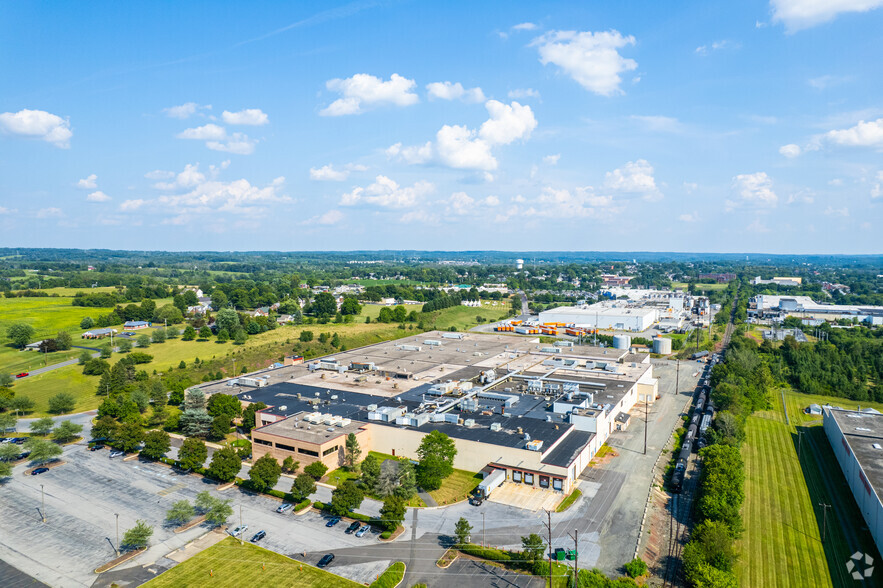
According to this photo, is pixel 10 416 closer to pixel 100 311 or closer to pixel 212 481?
pixel 212 481

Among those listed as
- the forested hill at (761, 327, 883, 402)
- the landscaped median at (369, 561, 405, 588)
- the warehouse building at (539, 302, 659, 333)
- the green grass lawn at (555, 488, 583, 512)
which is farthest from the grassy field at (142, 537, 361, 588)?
the warehouse building at (539, 302, 659, 333)

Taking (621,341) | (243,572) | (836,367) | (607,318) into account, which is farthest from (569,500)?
(607,318)

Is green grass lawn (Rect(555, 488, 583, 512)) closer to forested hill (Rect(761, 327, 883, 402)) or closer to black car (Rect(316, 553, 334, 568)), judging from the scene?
black car (Rect(316, 553, 334, 568))

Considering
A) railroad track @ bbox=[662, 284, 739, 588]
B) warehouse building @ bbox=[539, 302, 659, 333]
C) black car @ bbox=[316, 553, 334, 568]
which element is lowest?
black car @ bbox=[316, 553, 334, 568]

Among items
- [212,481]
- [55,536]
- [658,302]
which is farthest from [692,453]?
[658,302]

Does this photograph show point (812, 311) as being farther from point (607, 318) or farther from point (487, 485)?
point (487, 485)

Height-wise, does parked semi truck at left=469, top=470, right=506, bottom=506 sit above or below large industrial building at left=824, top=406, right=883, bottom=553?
below
